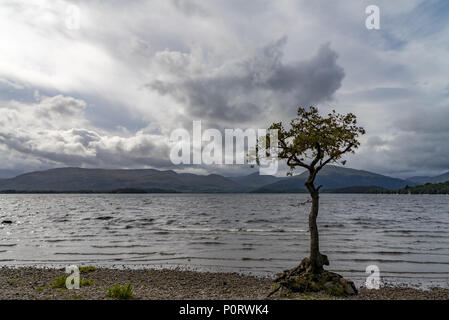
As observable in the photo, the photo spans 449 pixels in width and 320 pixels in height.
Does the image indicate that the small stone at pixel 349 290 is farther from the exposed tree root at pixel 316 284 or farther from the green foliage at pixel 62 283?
the green foliage at pixel 62 283

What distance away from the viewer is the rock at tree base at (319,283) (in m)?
16.5

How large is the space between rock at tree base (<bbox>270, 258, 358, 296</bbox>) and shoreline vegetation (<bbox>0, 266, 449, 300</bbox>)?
493mm

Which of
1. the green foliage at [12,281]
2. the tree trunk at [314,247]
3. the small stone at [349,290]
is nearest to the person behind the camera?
the small stone at [349,290]

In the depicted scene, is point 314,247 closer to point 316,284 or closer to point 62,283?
point 316,284

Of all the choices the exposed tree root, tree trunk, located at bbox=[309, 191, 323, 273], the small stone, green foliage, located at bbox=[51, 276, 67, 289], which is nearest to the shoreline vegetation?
green foliage, located at bbox=[51, 276, 67, 289]

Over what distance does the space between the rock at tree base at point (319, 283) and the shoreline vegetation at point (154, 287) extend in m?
0.49

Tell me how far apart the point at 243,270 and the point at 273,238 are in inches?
712

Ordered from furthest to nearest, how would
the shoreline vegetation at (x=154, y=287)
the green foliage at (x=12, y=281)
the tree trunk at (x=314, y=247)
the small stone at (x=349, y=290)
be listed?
the green foliage at (x=12, y=281) < the tree trunk at (x=314, y=247) < the small stone at (x=349, y=290) < the shoreline vegetation at (x=154, y=287)

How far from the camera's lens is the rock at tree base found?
16.5m

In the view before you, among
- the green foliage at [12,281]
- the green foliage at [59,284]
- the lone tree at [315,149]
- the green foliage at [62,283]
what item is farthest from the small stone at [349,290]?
the green foliage at [12,281]

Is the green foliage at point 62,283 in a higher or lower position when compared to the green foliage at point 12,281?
higher
